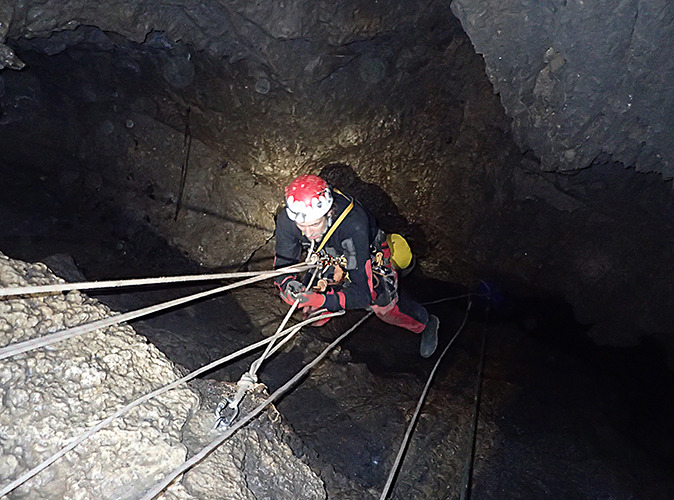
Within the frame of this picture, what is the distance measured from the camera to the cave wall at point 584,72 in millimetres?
2983

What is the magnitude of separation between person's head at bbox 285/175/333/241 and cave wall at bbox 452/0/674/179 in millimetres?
1915

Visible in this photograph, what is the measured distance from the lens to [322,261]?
296cm

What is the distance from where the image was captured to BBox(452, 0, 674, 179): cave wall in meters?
2.98

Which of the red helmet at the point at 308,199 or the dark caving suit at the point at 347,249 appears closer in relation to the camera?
the red helmet at the point at 308,199

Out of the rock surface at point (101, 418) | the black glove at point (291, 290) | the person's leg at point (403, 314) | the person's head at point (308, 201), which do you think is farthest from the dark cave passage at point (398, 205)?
the person's head at point (308, 201)

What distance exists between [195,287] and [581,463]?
3.23 m

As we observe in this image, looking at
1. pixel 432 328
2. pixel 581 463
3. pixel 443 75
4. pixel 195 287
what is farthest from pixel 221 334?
pixel 443 75

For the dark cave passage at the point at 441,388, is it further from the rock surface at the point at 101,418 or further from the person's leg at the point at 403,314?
the rock surface at the point at 101,418

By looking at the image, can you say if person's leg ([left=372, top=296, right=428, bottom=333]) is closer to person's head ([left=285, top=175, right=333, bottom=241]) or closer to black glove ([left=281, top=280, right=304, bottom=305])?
black glove ([left=281, top=280, right=304, bottom=305])

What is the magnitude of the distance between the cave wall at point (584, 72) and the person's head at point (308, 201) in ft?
6.28

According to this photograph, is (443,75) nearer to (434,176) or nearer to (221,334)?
(434,176)

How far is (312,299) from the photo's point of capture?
9.14ft

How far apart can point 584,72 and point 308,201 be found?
2326mm

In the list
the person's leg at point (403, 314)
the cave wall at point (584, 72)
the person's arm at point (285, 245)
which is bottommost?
the person's leg at point (403, 314)
